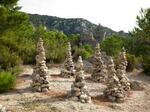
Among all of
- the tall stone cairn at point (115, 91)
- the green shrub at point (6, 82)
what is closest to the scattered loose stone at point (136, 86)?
the tall stone cairn at point (115, 91)

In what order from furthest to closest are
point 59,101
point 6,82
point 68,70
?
1. point 68,70
2. point 6,82
3. point 59,101

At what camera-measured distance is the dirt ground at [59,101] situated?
14.4 metres

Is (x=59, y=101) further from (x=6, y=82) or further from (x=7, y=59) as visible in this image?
(x=7, y=59)

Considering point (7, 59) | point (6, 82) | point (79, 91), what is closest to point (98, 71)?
point (79, 91)

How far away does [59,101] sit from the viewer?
15.3 m

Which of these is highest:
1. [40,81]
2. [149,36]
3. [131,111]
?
[149,36]

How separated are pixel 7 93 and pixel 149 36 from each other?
822 inches

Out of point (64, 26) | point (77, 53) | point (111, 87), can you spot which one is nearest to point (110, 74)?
point (111, 87)

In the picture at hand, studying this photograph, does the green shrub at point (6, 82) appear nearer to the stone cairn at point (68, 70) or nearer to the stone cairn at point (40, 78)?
the stone cairn at point (40, 78)

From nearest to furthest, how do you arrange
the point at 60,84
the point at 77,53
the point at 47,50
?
the point at 60,84 < the point at 47,50 < the point at 77,53

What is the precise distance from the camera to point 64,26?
97.9 metres

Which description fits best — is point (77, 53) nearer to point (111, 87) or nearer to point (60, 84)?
point (60, 84)

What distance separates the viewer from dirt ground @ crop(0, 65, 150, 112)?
14.4 metres

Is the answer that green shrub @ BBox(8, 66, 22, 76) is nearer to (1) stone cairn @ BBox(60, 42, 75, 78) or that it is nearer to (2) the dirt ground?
(2) the dirt ground
